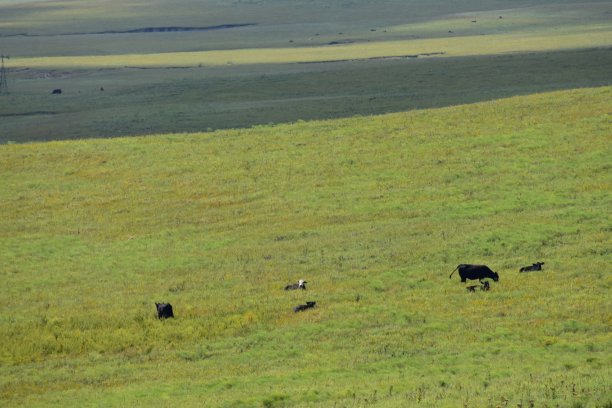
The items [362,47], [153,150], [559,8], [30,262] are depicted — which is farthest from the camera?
[559,8]

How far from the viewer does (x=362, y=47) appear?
128m

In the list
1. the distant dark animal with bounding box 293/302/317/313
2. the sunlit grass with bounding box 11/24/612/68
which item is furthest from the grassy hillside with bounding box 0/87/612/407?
the sunlit grass with bounding box 11/24/612/68

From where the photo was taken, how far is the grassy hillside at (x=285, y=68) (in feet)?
232

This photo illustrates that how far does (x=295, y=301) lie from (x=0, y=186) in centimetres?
2525

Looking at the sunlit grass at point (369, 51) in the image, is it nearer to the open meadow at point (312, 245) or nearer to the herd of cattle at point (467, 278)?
the open meadow at point (312, 245)

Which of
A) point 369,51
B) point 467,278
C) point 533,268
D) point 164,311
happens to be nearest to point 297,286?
point 164,311

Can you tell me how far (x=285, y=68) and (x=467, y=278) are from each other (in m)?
79.3

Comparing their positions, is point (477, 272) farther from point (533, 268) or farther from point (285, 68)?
point (285, 68)

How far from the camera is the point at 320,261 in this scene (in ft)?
104

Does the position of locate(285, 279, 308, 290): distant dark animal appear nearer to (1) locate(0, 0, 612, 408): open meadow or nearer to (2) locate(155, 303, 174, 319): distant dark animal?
(1) locate(0, 0, 612, 408): open meadow

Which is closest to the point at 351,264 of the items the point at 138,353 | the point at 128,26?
the point at 138,353

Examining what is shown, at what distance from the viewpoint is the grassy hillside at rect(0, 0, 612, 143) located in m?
A: 70.6

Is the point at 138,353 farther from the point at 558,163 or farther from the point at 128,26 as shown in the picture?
the point at 128,26

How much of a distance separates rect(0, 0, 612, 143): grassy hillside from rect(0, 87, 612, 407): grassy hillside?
13861 mm
